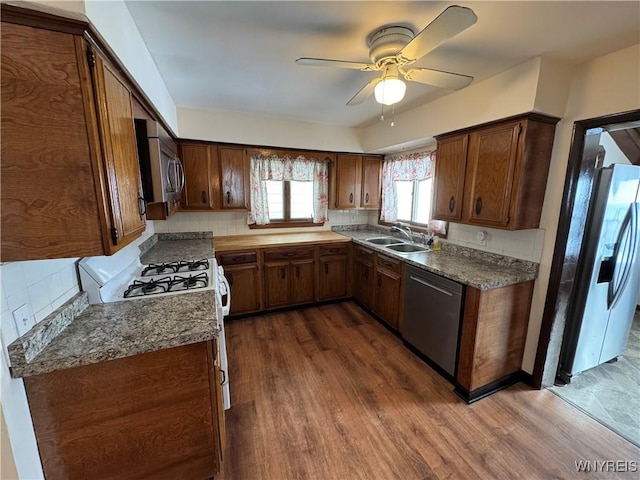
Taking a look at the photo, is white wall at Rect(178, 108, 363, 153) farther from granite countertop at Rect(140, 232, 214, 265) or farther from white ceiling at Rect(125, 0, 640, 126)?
granite countertop at Rect(140, 232, 214, 265)

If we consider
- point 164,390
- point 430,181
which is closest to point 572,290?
point 430,181

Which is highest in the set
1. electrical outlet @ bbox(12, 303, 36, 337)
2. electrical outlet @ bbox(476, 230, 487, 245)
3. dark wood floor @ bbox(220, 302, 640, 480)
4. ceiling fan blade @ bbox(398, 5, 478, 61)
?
ceiling fan blade @ bbox(398, 5, 478, 61)

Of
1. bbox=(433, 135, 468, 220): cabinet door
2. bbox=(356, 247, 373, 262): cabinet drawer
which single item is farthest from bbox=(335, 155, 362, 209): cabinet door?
bbox=(433, 135, 468, 220): cabinet door

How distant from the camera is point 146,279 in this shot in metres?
1.93

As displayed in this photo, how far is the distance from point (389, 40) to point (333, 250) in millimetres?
2369

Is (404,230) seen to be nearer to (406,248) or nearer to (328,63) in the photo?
(406,248)

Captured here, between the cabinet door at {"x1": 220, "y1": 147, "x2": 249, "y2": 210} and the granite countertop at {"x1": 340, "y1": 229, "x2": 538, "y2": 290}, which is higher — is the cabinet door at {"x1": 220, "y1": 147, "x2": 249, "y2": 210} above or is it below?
above

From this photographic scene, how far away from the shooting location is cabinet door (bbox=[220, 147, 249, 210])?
10.3 ft

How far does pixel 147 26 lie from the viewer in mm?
1466

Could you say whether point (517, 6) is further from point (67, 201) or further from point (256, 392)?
point (256, 392)

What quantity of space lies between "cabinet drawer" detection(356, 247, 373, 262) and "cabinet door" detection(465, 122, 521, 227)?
1.17 meters

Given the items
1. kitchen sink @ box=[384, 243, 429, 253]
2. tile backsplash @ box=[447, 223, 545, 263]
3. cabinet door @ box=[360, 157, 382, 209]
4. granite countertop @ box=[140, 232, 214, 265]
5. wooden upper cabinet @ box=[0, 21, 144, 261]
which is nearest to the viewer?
wooden upper cabinet @ box=[0, 21, 144, 261]

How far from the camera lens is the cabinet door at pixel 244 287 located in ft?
10.1

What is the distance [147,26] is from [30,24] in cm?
77
